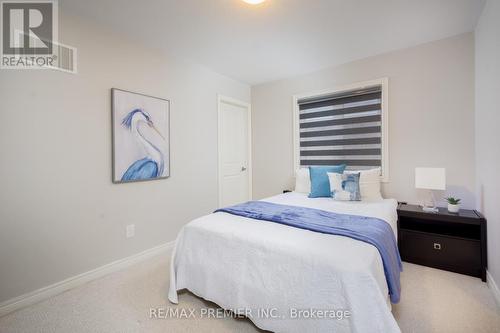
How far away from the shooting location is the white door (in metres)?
3.70

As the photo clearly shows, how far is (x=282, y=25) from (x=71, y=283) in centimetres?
310

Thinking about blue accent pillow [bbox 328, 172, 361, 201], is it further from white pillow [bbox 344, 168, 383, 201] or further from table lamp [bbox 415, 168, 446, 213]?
table lamp [bbox 415, 168, 446, 213]

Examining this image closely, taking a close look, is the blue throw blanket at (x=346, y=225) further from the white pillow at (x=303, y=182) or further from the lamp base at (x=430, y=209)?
the white pillow at (x=303, y=182)

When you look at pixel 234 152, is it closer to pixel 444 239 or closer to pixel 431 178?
pixel 431 178

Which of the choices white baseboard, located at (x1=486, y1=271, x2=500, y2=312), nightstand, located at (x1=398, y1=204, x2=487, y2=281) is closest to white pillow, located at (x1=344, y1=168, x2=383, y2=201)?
nightstand, located at (x1=398, y1=204, x2=487, y2=281)

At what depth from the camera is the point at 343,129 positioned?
3311 millimetres

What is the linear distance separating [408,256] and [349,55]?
2.46 metres

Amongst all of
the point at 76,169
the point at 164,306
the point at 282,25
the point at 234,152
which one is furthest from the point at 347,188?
the point at 76,169

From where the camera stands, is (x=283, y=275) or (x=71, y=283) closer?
(x=283, y=275)

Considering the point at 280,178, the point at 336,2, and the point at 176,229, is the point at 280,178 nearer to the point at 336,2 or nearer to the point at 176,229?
the point at 176,229

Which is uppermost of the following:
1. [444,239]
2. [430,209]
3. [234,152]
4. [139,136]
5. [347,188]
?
[139,136]

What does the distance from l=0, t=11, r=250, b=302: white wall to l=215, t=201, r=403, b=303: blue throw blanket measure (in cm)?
118

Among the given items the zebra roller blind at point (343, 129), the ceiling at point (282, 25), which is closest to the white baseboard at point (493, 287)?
the zebra roller blind at point (343, 129)

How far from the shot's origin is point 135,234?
2.59 m
